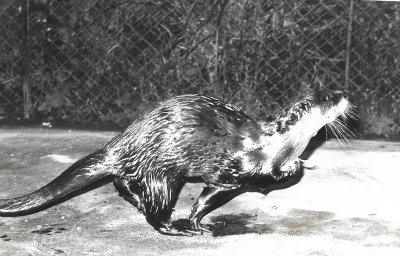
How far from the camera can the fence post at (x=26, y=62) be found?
21.7 ft

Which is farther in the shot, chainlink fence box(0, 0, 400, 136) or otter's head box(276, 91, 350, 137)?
chainlink fence box(0, 0, 400, 136)

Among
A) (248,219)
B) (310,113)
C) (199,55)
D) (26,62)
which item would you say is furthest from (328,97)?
(26,62)

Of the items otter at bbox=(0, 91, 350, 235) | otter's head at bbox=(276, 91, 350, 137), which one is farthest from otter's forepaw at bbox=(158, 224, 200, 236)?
otter's head at bbox=(276, 91, 350, 137)

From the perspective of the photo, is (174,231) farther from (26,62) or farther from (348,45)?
(26,62)

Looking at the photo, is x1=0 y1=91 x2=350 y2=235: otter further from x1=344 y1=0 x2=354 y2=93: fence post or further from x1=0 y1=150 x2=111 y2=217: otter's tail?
x1=344 y1=0 x2=354 y2=93: fence post

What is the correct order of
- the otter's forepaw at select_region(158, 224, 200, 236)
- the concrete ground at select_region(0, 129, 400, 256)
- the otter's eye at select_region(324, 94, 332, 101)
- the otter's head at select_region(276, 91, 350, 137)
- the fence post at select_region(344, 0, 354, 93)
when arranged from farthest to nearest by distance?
the fence post at select_region(344, 0, 354, 93)
the otter's eye at select_region(324, 94, 332, 101)
the otter's head at select_region(276, 91, 350, 137)
the otter's forepaw at select_region(158, 224, 200, 236)
the concrete ground at select_region(0, 129, 400, 256)

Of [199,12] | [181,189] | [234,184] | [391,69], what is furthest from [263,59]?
[234,184]

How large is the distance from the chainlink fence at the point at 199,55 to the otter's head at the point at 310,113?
2160mm

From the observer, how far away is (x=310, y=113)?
4055 millimetres

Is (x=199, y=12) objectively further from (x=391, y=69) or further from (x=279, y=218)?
(x=279, y=218)

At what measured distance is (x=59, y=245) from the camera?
3.65 metres

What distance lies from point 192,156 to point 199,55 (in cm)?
296

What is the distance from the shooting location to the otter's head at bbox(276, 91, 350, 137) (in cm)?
400

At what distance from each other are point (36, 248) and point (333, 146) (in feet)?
9.11
